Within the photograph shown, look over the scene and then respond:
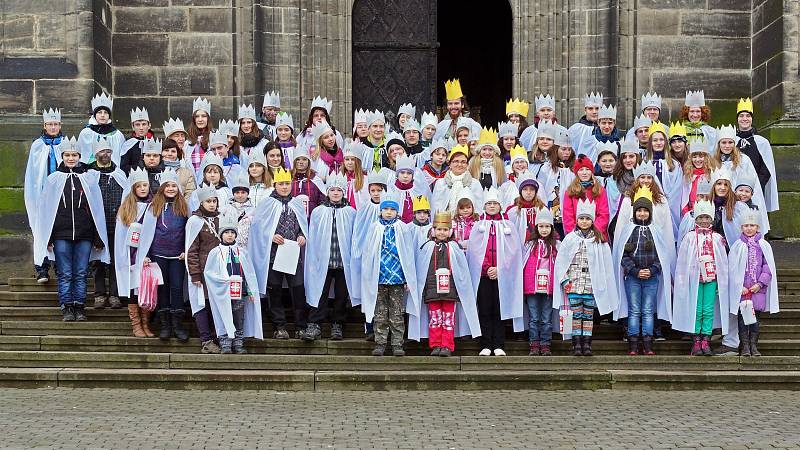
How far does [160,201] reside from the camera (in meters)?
13.5

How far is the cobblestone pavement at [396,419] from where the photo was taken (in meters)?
9.68

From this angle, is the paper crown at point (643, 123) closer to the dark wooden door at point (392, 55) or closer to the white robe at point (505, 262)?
the white robe at point (505, 262)

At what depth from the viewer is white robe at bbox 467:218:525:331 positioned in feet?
43.9

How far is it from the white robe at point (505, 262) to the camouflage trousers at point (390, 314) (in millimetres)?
792

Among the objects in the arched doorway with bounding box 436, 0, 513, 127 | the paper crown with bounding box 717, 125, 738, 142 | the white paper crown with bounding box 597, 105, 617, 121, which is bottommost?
the paper crown with bounding box 717, 125, 738, 142

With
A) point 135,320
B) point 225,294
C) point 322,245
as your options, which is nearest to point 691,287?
point 322,245

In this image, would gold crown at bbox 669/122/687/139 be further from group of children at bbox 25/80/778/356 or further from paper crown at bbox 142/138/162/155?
paper crown at bbox 142/138/162/155

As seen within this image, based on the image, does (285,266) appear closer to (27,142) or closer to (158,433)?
(158,433)

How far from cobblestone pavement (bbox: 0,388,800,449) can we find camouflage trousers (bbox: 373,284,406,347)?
107 cm

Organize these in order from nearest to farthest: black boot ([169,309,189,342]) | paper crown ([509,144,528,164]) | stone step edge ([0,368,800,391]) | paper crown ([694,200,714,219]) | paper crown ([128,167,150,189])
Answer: stone step edge ([0,368,800,391]) → black boot ([169,309,189,342]) → paper crown ([694,200,714,219]) → paper crown ([128,167,150,189]) → paper crown ([509,144,528,164])

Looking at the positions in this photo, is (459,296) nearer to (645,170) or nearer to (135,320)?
(645,170)

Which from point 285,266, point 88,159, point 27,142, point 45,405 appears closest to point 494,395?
point 285,266

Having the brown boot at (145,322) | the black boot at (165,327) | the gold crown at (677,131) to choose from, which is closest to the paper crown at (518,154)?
the gold crown at (677,131)

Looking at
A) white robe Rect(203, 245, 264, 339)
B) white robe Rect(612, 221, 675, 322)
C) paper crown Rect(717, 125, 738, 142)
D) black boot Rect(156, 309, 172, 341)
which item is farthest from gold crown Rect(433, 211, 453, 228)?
→ paper crown Rect(717, 125, 738, 142)
